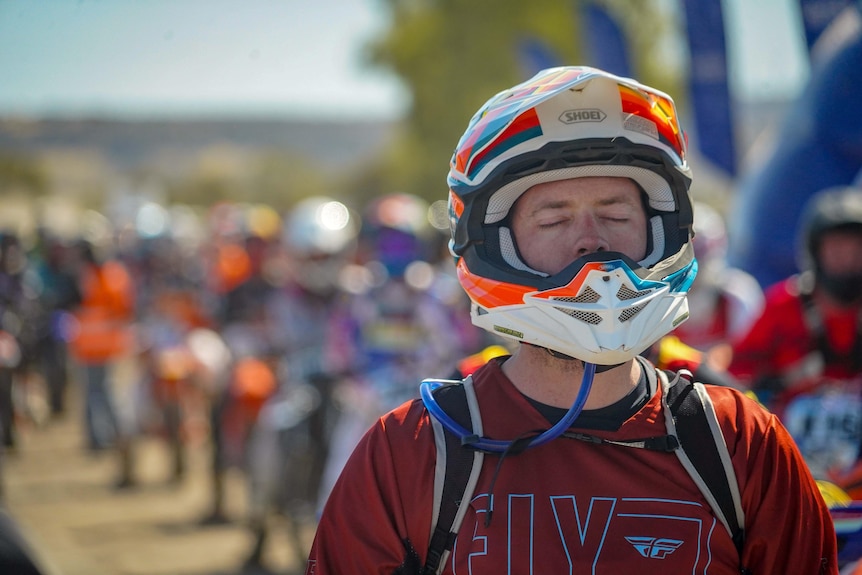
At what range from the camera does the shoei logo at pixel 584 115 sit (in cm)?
231

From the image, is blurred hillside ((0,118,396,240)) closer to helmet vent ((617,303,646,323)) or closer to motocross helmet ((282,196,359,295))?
motocross helmet ((282,196,359,295))

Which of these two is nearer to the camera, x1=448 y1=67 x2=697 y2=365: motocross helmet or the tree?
x1=448 y1=67 x2=697 y2=365: motocross helmet

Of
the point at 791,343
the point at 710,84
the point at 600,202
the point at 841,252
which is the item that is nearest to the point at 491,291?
the point at 600,202

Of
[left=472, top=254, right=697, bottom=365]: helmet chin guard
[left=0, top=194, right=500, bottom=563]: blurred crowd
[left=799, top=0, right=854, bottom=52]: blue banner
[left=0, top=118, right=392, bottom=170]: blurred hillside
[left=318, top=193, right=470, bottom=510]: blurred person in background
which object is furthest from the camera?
[left=0, top=118, right=392, bottom=170]: blurred hillside

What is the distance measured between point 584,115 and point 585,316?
0.50 metres

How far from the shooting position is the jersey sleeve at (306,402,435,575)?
6.93ft

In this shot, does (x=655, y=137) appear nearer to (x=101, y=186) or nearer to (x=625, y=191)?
(x=625, y=191)

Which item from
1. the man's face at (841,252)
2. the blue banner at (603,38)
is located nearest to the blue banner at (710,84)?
the blue banner at (603,38)

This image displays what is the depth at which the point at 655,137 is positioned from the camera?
2.34m

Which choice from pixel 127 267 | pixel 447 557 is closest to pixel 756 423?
pixel 447 557

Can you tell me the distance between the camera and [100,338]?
11.2 m

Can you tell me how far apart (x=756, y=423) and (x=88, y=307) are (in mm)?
10308

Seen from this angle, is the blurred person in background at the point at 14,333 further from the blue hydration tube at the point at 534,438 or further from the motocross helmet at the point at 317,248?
the blue hydration tube at the point at 534,438

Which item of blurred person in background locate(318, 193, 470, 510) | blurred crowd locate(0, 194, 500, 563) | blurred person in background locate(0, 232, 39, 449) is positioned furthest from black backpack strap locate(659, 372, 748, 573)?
blurred person in background locate(0, 232, 39, 449)
